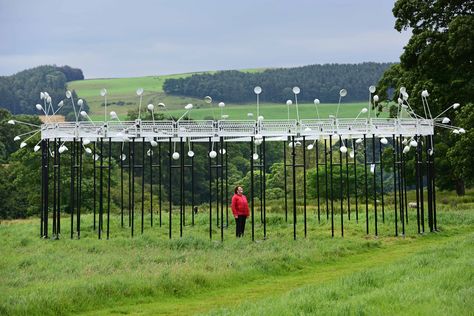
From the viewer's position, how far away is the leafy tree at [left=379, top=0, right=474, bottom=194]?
3275 centimetres

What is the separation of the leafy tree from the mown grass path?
443 inches

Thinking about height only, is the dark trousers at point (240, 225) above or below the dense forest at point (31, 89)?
below

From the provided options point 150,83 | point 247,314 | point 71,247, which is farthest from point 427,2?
point 150,83

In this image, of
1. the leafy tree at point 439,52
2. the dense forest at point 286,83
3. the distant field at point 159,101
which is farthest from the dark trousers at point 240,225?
the dense forest at point 286,83

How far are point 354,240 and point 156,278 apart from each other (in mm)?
10183

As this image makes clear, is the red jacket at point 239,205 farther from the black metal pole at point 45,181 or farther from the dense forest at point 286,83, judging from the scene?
the dense forest at point 286,83

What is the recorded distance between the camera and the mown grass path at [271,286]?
15.4 m

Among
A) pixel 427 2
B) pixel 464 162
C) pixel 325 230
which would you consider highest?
pixel 427 2

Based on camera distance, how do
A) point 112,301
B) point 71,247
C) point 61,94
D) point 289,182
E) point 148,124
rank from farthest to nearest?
point 61,94 < point 289,182 < point 148,124 < point 71,247 < point 112,301

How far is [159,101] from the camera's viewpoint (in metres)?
125

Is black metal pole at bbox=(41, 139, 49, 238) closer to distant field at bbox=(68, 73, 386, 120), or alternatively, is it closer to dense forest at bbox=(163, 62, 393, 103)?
distant field at bbox=(68, 73, 386, 120)

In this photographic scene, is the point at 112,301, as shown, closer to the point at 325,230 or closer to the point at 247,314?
the point at 247,314

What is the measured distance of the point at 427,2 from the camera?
118 ft

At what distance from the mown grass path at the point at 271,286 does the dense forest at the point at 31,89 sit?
88491 mm
